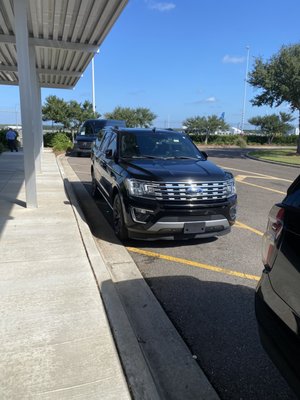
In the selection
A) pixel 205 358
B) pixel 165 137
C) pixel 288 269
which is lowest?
pixel 205 358

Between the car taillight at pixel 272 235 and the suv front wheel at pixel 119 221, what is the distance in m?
3.18

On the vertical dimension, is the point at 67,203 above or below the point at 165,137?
below

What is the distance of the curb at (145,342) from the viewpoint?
2.54 metres

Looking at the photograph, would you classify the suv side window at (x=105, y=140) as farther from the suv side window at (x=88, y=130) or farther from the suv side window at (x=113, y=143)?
the suv side window at (x=88, y=130)

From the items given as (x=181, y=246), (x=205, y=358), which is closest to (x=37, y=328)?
(x=205, y=358)

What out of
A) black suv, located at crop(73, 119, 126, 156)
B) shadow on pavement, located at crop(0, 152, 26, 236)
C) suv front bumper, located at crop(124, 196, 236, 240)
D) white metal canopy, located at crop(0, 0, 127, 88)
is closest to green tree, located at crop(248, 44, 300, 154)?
black suv, located at crop(73, 119, 126, 156)

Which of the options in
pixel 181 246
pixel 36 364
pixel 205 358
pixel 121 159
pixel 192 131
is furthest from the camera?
pixel 192 131

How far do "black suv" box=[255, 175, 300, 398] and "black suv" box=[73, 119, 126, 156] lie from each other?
59.3ft

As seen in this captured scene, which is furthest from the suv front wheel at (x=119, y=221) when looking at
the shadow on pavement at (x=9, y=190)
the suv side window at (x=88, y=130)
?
the suv side window at (x=88, y=130)

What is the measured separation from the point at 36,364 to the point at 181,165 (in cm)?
377

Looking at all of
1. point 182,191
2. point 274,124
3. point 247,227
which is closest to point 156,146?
point 182,191

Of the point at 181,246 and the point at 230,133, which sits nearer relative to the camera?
the point at 181,246

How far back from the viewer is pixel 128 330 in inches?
122

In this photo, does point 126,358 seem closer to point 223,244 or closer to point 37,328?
point 37,328
